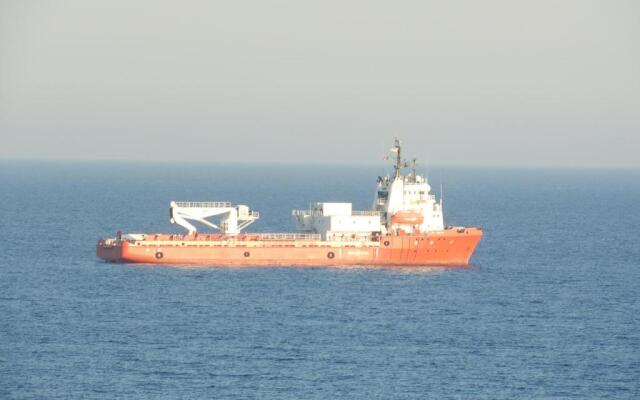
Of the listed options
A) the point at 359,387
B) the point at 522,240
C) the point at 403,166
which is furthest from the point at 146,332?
the point at 522,240

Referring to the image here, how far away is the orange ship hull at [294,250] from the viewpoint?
9888 cm

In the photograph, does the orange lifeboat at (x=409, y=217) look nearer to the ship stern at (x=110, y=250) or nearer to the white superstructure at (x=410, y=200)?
the white superstructure at (x=410, y=200)

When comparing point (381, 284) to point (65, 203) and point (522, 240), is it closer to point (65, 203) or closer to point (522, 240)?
point (522, 240)

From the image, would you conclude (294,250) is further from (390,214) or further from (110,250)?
(110,250)

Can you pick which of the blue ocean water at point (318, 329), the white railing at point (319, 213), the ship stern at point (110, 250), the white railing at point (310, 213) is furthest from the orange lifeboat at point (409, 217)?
the ship stern at point (110, 250)

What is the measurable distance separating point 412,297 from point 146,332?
20.9 m

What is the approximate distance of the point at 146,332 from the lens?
241 feet

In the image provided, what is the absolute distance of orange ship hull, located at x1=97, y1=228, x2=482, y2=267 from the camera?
98.9 meters

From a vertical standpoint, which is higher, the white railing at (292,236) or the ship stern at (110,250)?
the white railing at (292,236)

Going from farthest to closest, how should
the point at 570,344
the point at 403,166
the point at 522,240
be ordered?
the point at 522,240 → the point at 403,166 → the point at 570,344

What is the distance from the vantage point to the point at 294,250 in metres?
99.6

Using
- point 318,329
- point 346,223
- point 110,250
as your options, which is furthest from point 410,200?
point 318,329

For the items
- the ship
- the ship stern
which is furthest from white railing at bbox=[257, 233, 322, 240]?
the ship stern

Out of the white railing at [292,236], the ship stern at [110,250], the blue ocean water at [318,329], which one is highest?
the white railing at [292,236]
